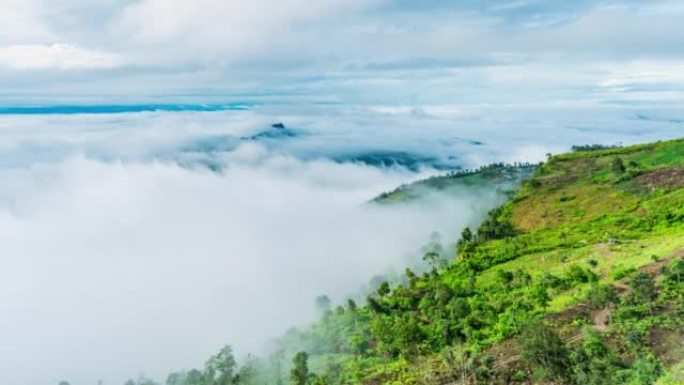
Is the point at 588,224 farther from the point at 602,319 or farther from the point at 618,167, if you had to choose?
the point at 602,319

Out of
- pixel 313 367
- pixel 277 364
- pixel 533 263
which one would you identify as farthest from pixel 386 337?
pixel 533 263

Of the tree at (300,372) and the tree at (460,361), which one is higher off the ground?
the tree at (460,361)

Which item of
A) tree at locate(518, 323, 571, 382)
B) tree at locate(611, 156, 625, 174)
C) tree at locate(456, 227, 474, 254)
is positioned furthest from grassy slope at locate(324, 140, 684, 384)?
tree at locate(518, 323, 571, 382)

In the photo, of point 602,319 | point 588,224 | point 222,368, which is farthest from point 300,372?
point 588,224

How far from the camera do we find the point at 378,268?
13725 cm

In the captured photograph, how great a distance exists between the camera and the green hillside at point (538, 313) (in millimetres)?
38406

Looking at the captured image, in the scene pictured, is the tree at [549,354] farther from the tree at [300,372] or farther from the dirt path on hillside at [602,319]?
the tree at [300,372]

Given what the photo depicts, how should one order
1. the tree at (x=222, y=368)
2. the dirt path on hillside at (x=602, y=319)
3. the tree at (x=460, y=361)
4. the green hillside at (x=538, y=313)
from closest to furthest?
the green hillside at (x=538, y=313) → the tree at (x=460, y=361) → the dirt path on hillside at (x=602, y=319) → the tree at (x=222, y=368)

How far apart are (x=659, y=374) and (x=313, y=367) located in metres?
31.7

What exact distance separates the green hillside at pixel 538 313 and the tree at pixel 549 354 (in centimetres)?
8

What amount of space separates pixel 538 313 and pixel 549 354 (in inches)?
553

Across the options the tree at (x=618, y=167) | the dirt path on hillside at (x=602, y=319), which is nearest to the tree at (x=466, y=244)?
the tree at (x=618, y=167)

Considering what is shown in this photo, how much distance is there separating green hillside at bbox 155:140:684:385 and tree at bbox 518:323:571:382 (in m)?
0.08

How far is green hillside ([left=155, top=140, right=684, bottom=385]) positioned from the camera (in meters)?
38.4
